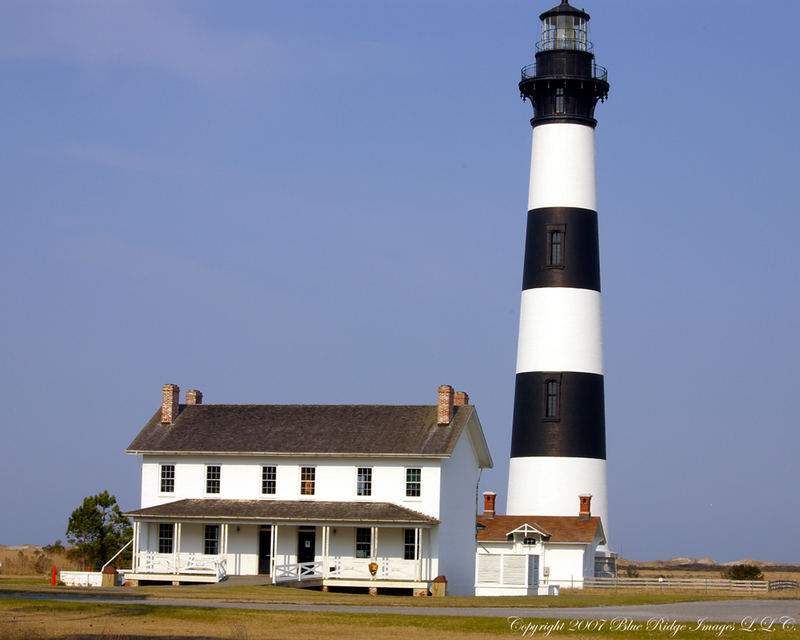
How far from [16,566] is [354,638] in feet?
107

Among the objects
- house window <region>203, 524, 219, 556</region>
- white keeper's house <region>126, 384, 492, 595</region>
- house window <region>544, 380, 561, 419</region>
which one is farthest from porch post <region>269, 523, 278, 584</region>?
house window <region>544, 380, 561, 419</region>

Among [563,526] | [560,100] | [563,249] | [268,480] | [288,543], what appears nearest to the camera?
[288,543]

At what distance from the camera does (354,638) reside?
958 inches

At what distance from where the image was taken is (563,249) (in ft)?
162

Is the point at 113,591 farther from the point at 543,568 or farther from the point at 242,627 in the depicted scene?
the point at 543,568

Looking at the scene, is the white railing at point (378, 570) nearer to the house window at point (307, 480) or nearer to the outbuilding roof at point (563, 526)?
the house window at point (307, 480)

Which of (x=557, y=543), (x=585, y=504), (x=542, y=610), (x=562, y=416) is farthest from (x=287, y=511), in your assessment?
(x=542, y=610)

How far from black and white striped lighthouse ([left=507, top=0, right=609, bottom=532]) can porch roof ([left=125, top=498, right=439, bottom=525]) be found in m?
6.85

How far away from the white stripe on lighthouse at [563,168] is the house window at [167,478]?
52.6 ft

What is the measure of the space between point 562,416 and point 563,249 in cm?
600

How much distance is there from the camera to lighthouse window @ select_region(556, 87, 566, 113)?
51.0m

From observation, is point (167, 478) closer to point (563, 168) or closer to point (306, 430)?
point (306, 430)

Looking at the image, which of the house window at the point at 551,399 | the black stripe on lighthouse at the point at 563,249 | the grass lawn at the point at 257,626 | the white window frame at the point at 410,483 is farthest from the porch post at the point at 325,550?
the grass lawn at the point at 257,626

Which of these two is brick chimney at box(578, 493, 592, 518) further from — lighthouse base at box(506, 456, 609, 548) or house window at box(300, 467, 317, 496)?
house window at box(300, 467, 317, 496)
